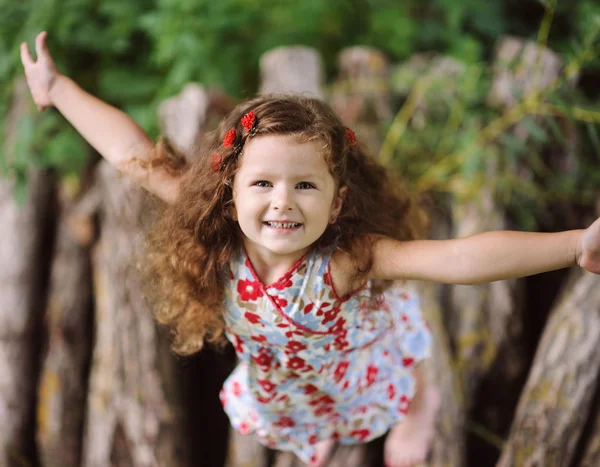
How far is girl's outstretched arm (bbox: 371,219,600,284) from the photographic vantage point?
1.18 metres

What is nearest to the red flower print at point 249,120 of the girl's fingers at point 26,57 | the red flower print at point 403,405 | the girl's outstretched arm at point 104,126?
the girl's outstretched arm at point 104,126

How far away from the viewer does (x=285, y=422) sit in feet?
6.46

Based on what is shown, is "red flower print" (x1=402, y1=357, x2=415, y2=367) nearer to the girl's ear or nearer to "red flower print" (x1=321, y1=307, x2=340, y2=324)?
"red flower print" (x1=321, y1=307, x2=340, y2=324)

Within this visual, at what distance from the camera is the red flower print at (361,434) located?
2.02 metres

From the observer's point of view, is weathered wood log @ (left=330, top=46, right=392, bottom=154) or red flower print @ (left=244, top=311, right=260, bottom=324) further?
weathered wood log @ (left=330, top=46, right=392, bottom=154)

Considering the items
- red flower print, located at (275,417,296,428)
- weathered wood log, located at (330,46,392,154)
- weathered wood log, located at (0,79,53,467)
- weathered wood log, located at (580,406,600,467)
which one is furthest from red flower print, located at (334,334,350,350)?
weathered wood log, located at (0,79,53,467)

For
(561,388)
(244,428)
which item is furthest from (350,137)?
(561,388)

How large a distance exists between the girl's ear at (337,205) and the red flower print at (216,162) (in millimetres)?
316

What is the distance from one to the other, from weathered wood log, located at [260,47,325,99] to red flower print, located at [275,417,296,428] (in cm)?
147

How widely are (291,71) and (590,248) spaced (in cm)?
183

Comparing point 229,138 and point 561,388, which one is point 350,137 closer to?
point 229,138

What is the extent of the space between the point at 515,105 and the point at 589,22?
49 cm

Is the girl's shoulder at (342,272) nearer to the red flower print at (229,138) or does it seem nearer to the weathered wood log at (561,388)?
the red flower print at (229,138)

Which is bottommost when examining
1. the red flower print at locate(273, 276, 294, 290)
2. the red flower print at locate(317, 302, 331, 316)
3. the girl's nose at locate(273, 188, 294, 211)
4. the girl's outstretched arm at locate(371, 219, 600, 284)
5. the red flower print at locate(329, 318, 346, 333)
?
the red flower print at locate(329, 318, 346, 333)
